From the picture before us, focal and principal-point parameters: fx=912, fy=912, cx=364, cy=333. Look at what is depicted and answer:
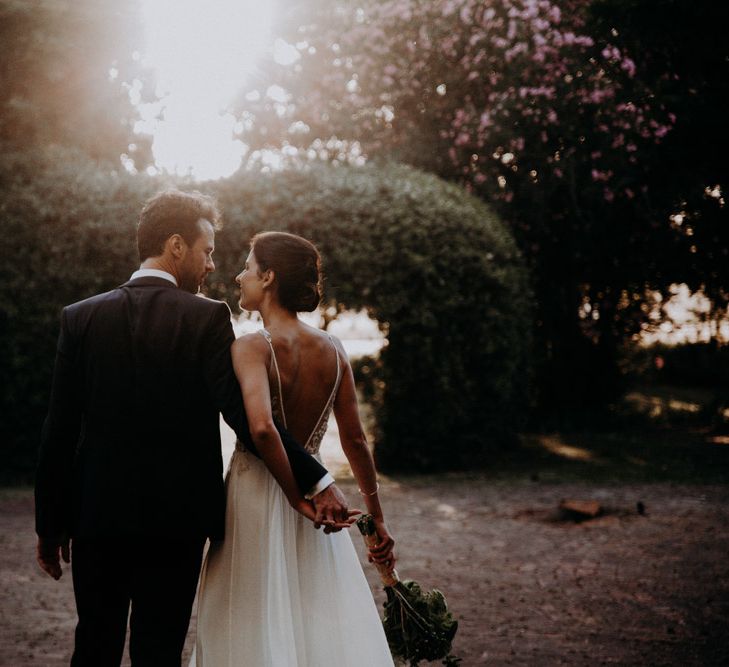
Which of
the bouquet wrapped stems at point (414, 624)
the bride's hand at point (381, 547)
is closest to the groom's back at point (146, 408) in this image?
the bride's hand at point (381, 547)

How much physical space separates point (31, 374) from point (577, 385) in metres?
7.50

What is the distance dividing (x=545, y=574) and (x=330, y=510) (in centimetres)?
362

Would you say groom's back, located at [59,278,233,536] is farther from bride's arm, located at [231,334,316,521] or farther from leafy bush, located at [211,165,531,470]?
leafy bush, located at [211,165,531,470]

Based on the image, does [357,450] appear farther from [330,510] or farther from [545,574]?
[545,574]

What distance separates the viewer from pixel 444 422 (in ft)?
32.0

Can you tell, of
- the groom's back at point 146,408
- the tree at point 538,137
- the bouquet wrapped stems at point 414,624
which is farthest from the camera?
the tree at point 538,137

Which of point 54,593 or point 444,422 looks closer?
point 54,593

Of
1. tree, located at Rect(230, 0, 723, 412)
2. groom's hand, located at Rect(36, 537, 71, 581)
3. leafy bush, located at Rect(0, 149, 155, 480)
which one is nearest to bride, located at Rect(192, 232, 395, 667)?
groom's hand, located at Rect(36, 537, 71, 581)

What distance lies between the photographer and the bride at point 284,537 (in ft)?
10.0

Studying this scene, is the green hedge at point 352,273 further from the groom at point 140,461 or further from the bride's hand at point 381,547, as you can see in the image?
the groom at point 140,461

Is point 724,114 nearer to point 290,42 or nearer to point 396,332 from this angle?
point 396,332

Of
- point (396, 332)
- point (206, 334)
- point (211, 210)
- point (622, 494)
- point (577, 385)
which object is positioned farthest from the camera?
point (577, 385)

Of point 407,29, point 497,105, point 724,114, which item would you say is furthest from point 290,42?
point 724,114

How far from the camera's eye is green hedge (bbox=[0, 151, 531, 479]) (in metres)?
9.16
